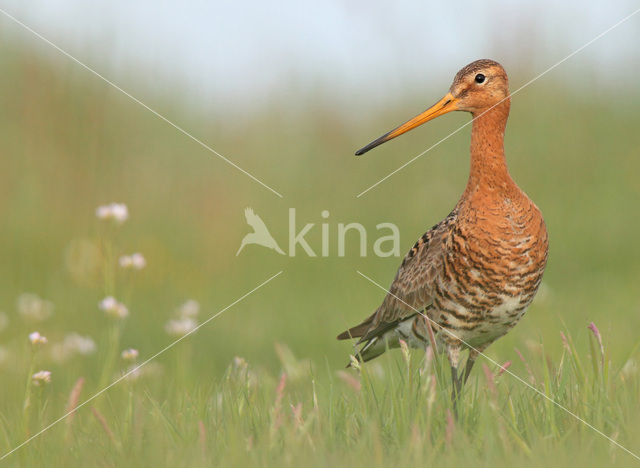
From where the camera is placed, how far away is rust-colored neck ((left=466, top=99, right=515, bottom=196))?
18.6 ft

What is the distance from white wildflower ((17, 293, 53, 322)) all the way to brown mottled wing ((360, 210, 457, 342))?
3236mm

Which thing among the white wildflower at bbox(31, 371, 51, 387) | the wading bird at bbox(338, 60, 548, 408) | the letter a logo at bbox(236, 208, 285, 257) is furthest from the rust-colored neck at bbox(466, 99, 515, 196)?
the letter a logo at bbox(236, 208, 285, 257)

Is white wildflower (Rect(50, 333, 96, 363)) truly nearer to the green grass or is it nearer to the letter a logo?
the green grass

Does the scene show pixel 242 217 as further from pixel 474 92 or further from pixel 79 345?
pixel 474 92

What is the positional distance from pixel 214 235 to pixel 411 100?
3099mm

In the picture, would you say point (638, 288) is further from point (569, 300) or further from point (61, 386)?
point (61, 386)

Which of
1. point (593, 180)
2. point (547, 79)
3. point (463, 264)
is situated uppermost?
point (547, 79)

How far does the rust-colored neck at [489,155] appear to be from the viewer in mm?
5676

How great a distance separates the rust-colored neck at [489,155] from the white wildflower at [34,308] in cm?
421

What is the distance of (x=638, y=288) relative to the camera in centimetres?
887

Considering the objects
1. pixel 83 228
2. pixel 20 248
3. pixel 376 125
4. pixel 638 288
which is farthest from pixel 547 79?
pixel 20 248

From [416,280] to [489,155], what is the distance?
3.14ft

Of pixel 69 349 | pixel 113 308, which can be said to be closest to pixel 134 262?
pixel 113 308

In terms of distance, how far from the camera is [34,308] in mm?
7871
